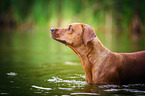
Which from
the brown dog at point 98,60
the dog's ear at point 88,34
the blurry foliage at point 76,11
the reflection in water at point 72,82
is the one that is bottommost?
the reflection in water at point 72,82

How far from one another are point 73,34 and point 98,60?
84 centimetres

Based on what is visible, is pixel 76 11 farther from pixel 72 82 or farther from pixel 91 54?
pixel 91 54

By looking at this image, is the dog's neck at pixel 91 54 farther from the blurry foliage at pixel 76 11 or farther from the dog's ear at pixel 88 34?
the blurry foliage at pixel 76 11

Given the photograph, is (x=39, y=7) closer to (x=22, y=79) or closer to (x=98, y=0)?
(x=98, y=0)

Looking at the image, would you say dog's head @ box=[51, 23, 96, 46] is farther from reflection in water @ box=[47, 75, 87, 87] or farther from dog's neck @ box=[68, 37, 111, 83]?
reflection in water @ box=[47, 75, 87, 87]

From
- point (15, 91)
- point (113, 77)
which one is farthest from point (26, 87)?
point (113, 77)

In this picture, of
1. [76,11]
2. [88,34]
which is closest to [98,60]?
[88,34]

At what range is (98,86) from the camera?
547 centimetres

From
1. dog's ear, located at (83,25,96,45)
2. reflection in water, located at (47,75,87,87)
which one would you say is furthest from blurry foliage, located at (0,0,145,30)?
dog's ear, located at (83,25,96,45)

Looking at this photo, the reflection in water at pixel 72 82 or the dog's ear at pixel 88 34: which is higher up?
the dog's ear at pixel 88 34

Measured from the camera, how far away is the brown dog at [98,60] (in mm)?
5641

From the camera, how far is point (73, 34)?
19.3 ft

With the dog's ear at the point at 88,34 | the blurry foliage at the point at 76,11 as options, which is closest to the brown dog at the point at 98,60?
the dog's ear at the point at 88,34

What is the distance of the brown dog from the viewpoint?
5.64 meters
